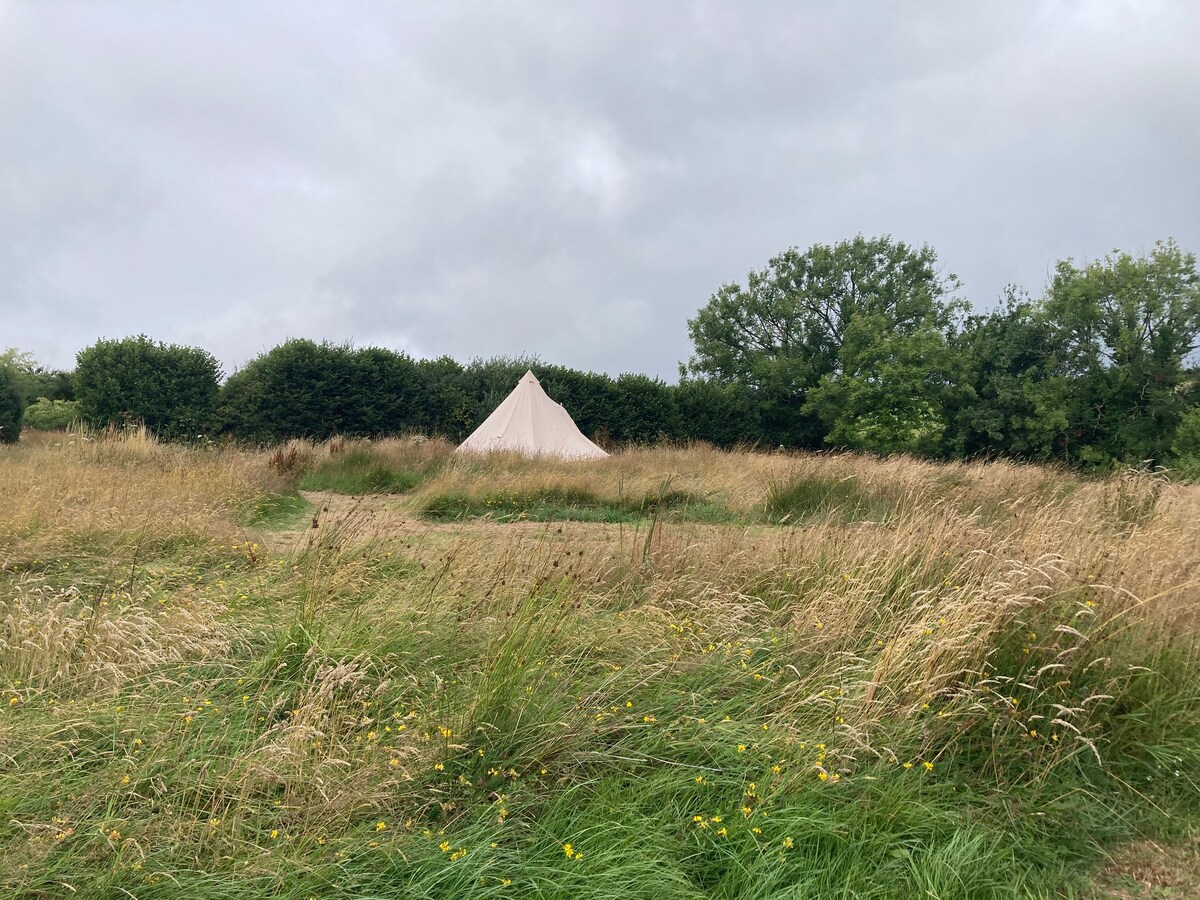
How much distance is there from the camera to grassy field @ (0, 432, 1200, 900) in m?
1.84

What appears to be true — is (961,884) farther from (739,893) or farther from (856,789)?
(739,893)

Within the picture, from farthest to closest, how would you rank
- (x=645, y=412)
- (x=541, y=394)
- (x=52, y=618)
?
(x=645, y=412), (x=541, y=394), (x=52, y=618)

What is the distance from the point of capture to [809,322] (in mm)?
30547

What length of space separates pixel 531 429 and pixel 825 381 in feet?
49.6

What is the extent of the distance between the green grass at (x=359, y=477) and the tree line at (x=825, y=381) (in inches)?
191

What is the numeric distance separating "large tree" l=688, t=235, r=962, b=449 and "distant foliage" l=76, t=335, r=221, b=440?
1911 cm

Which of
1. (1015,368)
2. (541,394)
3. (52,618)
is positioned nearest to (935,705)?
(52,618)

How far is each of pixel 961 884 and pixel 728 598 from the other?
1.68 m

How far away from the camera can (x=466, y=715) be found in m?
2.26

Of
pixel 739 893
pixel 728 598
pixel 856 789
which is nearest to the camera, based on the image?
pixel 739 893

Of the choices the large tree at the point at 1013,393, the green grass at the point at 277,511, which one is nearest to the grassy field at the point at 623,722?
the green grass at the point at 277,511

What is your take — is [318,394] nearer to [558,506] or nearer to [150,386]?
[150,386]

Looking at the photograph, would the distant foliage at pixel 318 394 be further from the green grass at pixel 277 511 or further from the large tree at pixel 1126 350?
the large tree at pixel 1126 350

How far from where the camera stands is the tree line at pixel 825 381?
1695 centimetres
